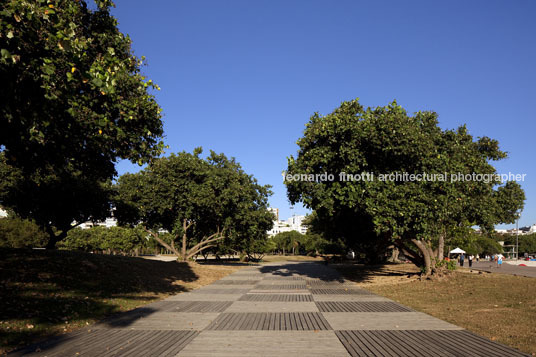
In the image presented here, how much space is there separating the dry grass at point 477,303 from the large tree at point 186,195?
13.3 m

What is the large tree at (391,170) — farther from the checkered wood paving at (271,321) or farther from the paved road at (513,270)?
the paved road at (513,270)

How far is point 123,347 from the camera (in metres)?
6.48

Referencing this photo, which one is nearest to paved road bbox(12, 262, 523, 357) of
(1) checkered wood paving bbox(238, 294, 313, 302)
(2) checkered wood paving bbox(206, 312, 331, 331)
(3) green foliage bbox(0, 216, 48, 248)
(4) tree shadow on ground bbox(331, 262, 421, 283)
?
(2) checkered wood paving bbox(206, 312, 331, 331)

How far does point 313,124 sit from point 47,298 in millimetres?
14074

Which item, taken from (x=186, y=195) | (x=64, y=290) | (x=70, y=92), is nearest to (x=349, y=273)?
(x=186, y=195)

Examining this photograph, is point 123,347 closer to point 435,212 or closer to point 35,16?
point 35,16

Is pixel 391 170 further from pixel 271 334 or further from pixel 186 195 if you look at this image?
pixel 186 195

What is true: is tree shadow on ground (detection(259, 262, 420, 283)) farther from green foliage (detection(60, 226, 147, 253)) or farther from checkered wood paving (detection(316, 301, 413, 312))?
green foliage (detection(60, 226, 147, 253))

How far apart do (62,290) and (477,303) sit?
13.9 meters

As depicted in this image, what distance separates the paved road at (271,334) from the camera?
6293 mm

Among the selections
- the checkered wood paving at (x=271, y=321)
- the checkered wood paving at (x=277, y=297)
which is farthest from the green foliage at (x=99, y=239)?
the checkered wood paving at (x=271, y=321)

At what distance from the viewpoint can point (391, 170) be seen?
16.7 metres

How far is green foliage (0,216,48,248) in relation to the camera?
152 feet

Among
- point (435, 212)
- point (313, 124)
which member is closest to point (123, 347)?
point (435, 212)
